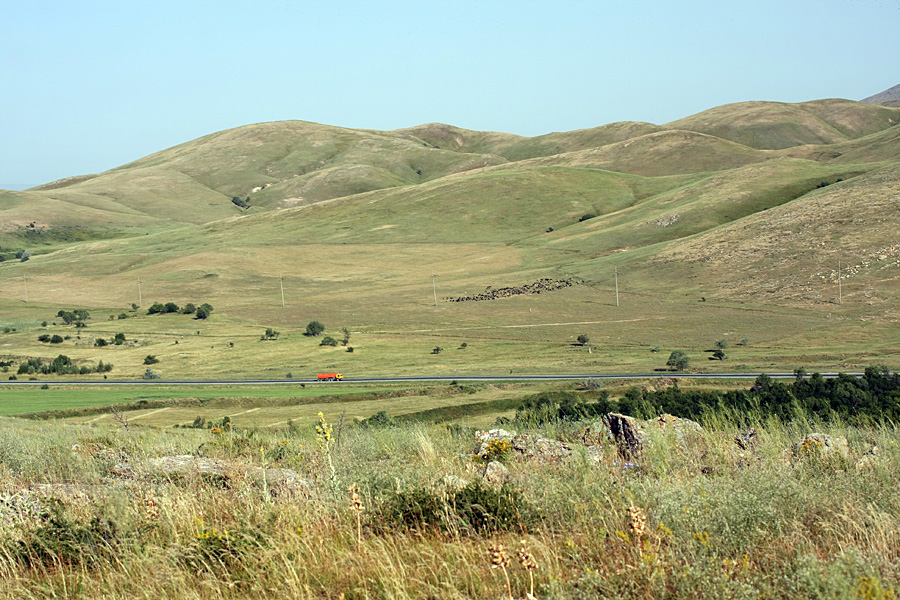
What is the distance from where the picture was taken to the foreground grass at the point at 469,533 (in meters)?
4.93

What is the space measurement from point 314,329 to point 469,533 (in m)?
84.4

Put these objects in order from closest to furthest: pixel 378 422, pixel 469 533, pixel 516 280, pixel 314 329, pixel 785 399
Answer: pixel 469 533, pixel 378 422, pixel 785 399, pixel 314 329, pixel 516 280

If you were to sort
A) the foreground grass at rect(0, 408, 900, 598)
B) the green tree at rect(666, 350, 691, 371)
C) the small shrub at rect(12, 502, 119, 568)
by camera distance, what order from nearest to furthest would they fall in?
the foreground grass at rect(0, 408, 900, 598)
the small shrub at rect(12, 502, 119, 568)
the green tree at rect(666, 350, 691, 371)

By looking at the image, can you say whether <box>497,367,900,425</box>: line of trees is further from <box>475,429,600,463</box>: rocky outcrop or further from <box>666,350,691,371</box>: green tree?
<box>475,429,600,463</box>: rocky outcrop

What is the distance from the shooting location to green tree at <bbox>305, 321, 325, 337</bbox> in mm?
88375

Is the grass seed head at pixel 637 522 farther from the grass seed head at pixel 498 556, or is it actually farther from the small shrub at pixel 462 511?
the small shrub at pixel 462 511

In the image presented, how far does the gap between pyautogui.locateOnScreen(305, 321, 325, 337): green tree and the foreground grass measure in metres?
80.9

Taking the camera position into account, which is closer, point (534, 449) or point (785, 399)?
point (534, 449)

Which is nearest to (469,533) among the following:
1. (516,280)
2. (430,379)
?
(430,379)

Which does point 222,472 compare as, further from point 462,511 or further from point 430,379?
point 430,379

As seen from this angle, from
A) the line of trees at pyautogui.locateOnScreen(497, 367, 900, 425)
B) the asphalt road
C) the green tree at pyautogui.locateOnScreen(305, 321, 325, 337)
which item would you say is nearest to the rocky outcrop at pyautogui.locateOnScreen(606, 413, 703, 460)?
the line of trees at pyautogui.locateOnScreen(497, 367, 900, 425)

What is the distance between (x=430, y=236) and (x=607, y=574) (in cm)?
15584

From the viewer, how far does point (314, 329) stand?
291 ft

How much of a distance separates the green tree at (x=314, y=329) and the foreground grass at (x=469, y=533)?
8087cm
